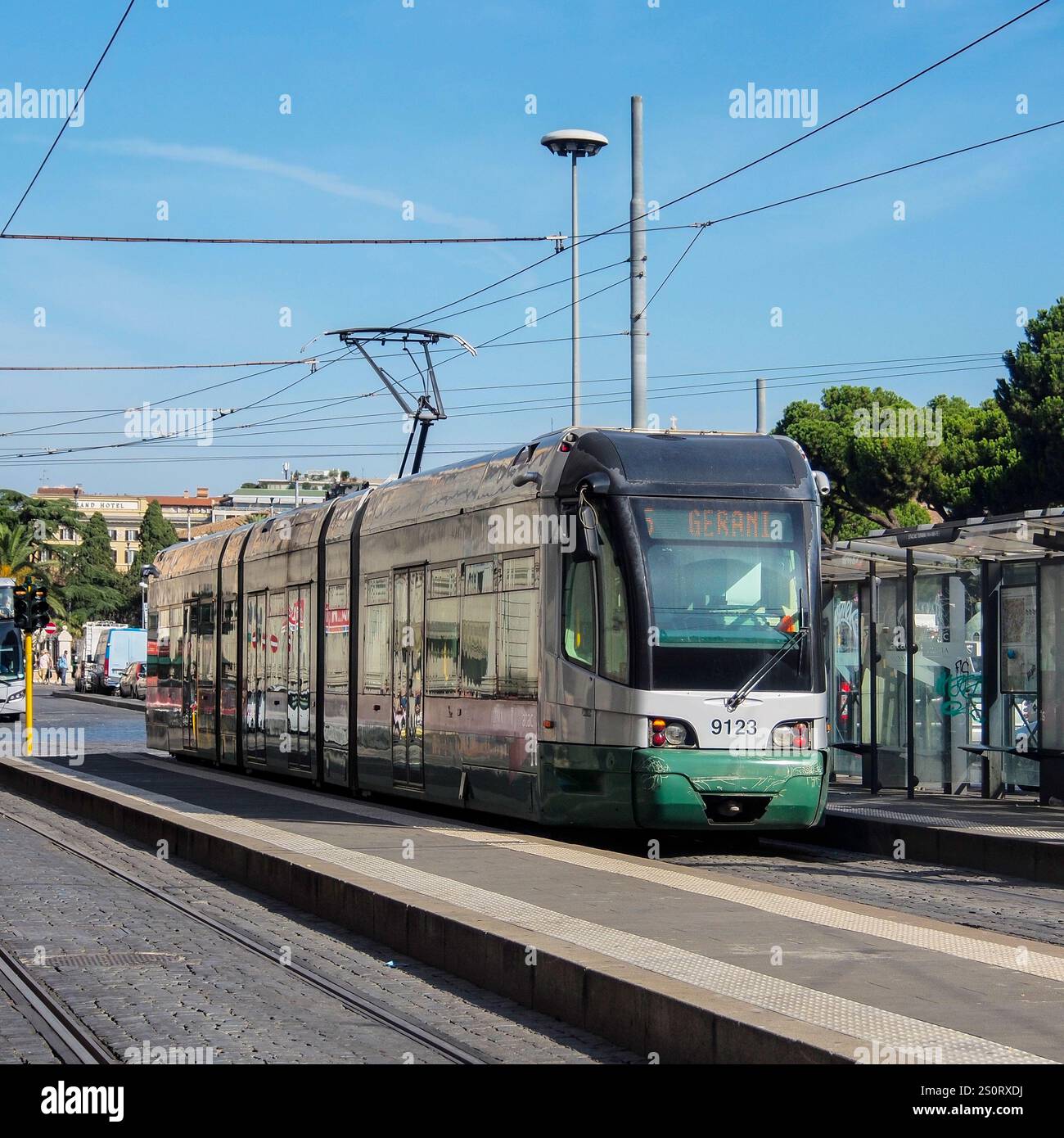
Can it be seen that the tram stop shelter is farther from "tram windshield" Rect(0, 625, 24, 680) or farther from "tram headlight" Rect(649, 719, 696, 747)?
"tram windshield" Rect(0, 625, 24, 680)

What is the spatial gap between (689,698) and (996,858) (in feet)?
8.48

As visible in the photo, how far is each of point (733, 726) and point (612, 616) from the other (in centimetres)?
120

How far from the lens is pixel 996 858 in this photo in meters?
13.5

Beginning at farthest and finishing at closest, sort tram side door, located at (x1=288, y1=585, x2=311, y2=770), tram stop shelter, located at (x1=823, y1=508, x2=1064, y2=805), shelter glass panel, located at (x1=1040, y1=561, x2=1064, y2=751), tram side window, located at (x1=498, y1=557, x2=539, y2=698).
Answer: tram side door, located at (x1=288, y1=585, x2=311, y2=770) < tram stop shelter, located at (x1=823, y1=508, x2=1064, y2=805) < shelter glass panel, located at (x1=1040, y1=561, x2=1064, y2=751) < tram side window, located at (x1=498, y1=557, x2=539, y2=698)

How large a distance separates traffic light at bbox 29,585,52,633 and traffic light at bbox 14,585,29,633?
0.08 meters

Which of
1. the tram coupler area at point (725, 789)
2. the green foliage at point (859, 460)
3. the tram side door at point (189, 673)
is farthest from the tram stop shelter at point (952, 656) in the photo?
the green foliage at point (859, 460)

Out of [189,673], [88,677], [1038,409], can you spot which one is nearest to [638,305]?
[189,673]

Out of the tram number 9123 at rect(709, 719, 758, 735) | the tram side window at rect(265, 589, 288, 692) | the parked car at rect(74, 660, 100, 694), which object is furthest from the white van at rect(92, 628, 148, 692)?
the tram number 9123 at rect(709, 719, 758, 735)

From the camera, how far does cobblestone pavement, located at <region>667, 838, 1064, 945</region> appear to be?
1090 cm

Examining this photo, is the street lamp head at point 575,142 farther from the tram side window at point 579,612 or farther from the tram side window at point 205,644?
the tram side window at point 579,612

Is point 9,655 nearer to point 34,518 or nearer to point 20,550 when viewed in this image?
point 20,550

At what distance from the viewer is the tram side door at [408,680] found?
17.0m

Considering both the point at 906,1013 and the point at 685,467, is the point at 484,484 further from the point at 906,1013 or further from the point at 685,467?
the point at 906,1013

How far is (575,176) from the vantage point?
30.7 meters
